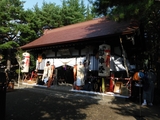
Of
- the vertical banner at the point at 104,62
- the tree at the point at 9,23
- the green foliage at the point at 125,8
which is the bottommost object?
the vertical banner at the point at 104,62

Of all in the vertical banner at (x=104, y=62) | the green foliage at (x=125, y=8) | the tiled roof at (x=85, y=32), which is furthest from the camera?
the tiled roof at (x=85, y=32)

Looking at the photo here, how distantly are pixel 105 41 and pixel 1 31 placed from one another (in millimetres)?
10643

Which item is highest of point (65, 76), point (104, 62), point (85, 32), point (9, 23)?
point (9, 23)

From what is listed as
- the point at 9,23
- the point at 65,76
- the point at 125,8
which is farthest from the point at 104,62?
the point at 9,23

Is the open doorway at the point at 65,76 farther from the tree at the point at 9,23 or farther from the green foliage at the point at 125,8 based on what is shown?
the green foliage at the point at 125,8

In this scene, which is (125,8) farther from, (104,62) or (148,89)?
(148,89)

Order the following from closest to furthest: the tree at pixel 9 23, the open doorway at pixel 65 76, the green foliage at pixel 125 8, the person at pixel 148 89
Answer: the green foliage at pixel 125 8, the person at pixel 148 89, the open doorway at pixel 65 76, the tree at pixel 9 23

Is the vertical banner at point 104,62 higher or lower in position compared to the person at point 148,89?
higher

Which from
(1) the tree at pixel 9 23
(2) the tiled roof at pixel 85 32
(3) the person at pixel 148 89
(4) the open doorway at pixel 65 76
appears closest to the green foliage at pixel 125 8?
(3) the person at pixel 148 89

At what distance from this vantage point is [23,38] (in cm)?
1734

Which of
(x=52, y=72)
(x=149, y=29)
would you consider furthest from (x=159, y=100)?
(x=52, y=72)

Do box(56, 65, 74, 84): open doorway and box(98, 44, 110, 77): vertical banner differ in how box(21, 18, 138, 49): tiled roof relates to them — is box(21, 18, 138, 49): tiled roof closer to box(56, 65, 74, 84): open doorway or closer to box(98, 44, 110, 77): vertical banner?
box(98, 44, 110, 77): vertical banner

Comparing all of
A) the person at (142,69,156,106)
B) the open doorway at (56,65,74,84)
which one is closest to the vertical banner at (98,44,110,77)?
the person at (142,69,156,106)

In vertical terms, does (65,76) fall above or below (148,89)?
above
